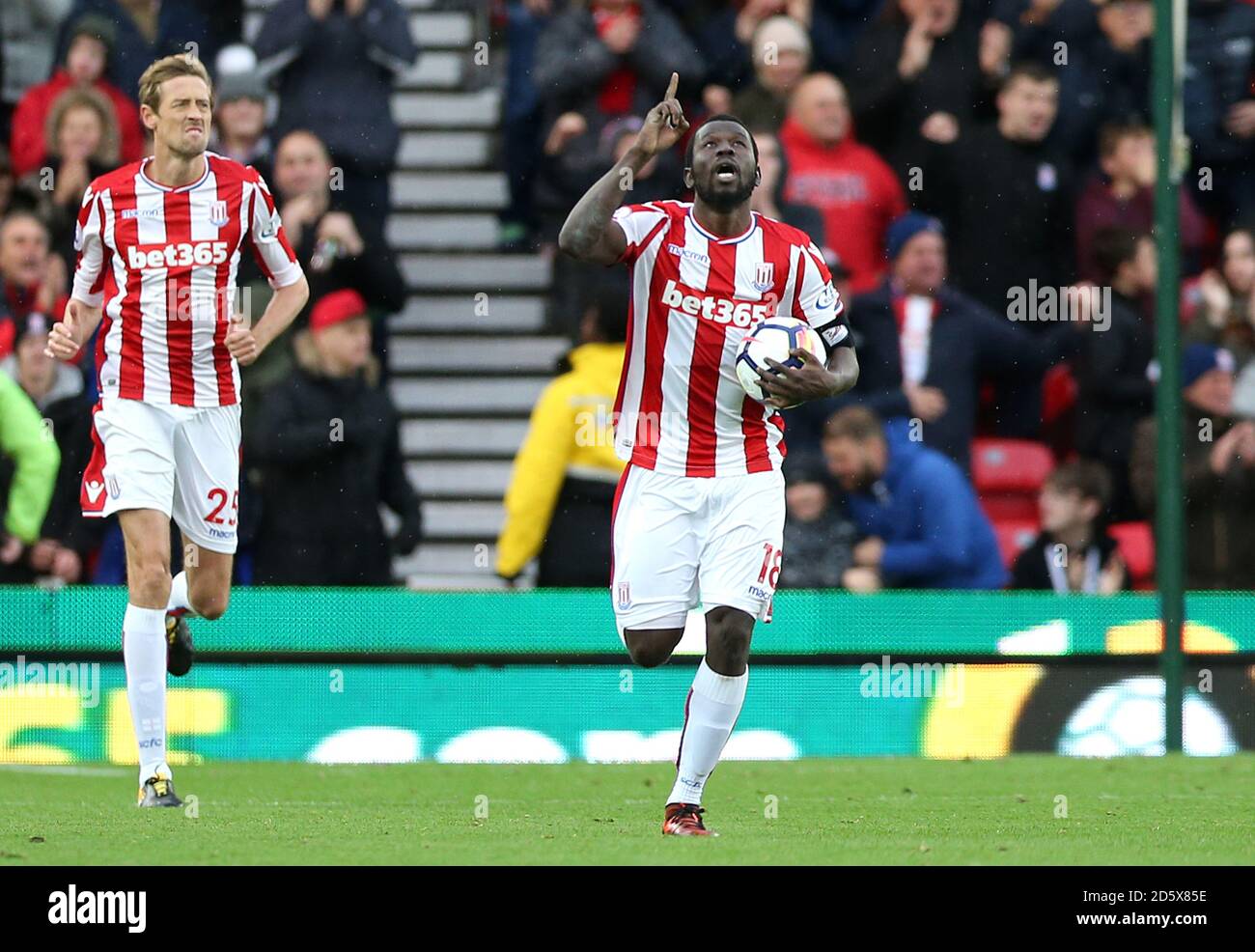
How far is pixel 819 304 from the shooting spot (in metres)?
7.25

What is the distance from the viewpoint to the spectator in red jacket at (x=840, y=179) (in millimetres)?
11227

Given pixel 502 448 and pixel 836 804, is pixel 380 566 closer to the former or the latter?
pixel 502 448

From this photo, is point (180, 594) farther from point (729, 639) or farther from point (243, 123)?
point (243, 123)

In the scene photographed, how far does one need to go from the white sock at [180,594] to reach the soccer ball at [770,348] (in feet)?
7.15

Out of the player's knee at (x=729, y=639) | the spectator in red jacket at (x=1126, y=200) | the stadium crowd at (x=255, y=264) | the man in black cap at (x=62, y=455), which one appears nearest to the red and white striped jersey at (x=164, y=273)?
the player's knee at (x=729, y=639)

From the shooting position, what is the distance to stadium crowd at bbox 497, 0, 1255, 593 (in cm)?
1057

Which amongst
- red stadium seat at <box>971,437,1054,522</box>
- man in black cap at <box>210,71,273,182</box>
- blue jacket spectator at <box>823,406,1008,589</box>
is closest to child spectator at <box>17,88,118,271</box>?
man in black cap at <box>210,71,273,182</box>

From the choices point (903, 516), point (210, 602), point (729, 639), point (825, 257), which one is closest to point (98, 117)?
point (825, 257)

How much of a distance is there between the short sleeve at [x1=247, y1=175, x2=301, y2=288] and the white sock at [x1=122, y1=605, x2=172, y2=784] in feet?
3.93

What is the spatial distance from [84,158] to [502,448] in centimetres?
236

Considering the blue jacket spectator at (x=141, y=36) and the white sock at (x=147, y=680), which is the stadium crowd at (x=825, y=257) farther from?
the white sock at (x=147, y=680)

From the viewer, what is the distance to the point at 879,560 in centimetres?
1053
